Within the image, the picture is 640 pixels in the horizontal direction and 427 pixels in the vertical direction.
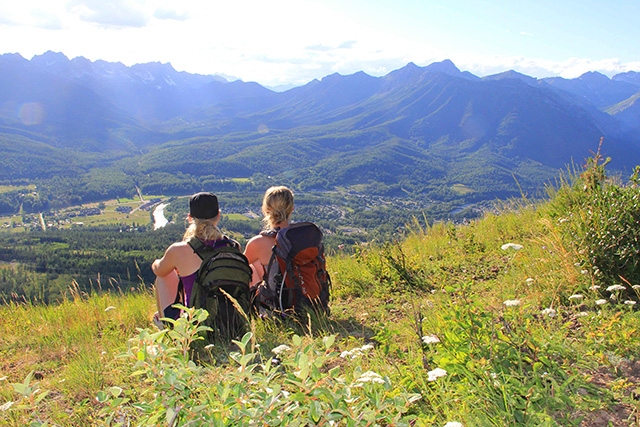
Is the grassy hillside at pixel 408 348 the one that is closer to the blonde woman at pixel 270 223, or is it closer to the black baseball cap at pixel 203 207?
the blonde woman at pixel 270 223

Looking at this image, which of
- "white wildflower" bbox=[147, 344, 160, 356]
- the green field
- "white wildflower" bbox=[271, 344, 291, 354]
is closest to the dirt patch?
"white wildflower" bbox=[271, 344, 291, 354]

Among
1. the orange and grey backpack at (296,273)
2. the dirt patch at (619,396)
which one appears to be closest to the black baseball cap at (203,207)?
the orange and grey backpack at (296,273)

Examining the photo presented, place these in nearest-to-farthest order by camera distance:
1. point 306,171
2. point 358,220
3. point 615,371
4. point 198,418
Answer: point 198,418, point 615,371, point 358,220, point 306,171

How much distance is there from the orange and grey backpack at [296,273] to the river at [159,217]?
9867 centimetres

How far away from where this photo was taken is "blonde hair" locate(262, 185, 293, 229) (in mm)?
4422

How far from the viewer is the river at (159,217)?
4023 inches

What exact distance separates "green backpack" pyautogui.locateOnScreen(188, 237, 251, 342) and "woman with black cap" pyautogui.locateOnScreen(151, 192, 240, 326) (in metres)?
0.24

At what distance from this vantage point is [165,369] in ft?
5.05

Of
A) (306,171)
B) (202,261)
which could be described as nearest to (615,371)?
(202,261)

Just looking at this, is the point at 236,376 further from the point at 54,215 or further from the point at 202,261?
the point at 54,215

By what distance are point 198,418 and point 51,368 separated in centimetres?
320

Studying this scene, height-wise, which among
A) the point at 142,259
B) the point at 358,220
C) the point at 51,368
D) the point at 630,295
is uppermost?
the point at 630,295

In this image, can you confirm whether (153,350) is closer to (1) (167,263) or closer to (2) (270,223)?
(1) (167,263)

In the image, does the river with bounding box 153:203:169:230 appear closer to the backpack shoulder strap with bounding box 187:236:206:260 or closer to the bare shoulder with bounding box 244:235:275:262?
the bare shoulder with bounding box 244:235:275:262
